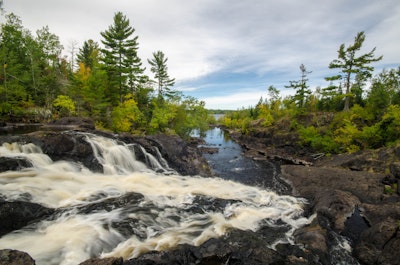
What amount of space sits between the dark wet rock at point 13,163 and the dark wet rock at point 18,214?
3.35 m

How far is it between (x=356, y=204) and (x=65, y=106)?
31.8m

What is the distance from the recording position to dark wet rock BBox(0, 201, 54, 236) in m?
7.18

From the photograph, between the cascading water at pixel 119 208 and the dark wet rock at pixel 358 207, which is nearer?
the cascading water at pixel 119 208

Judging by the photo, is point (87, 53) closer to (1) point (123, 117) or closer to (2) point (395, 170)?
(1) point (123, 117)

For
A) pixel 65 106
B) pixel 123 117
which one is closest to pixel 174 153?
pixel 123 117

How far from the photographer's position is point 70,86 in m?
31.4

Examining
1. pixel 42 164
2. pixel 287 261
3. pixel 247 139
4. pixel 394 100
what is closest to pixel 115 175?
pixel 42 164

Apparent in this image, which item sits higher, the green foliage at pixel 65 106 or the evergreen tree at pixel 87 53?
the evergreen tree at pixel 87 53

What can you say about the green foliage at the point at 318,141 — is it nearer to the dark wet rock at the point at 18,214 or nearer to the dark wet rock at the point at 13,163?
the dark wet rock at the point at 18,214

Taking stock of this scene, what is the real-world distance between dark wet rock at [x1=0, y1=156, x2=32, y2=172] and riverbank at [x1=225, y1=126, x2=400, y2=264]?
43.7 feet

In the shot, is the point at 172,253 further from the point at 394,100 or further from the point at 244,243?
the point at 394,100

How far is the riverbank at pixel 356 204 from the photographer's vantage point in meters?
7.64

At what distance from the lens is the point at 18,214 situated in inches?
298

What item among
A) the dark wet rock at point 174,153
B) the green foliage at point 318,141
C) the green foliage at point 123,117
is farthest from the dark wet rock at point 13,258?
the green foliage at point 318,141
